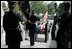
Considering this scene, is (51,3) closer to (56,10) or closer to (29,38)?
(56,10)

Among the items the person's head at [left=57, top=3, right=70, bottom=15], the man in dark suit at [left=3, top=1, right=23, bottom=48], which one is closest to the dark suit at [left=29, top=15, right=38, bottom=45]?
the man in dark suit at [left=3, top=1, right=23, bottom=48]

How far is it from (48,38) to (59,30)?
0.59 feet

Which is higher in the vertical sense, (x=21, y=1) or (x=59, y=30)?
(x=21, y=1)

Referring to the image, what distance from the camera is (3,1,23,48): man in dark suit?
1955 mm

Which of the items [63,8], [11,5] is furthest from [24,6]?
[63,8]

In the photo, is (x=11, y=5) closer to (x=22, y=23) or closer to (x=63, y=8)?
(x=22, y=23)

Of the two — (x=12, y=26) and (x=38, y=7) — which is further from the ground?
(x=38, y=7)

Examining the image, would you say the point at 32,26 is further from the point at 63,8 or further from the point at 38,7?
the point at 63,8

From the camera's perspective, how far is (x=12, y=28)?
6.42 ft

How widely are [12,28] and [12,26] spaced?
0.07 feet

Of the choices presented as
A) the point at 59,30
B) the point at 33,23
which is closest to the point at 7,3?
the point at 33,23

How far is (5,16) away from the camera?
1952 mm

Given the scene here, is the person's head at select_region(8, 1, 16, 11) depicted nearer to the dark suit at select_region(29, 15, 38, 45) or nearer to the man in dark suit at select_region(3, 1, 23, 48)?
the man in dark suit at select_region(3, 1, 23, 48)

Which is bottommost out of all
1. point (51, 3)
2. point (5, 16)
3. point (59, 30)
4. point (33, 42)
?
point (33, 42)
